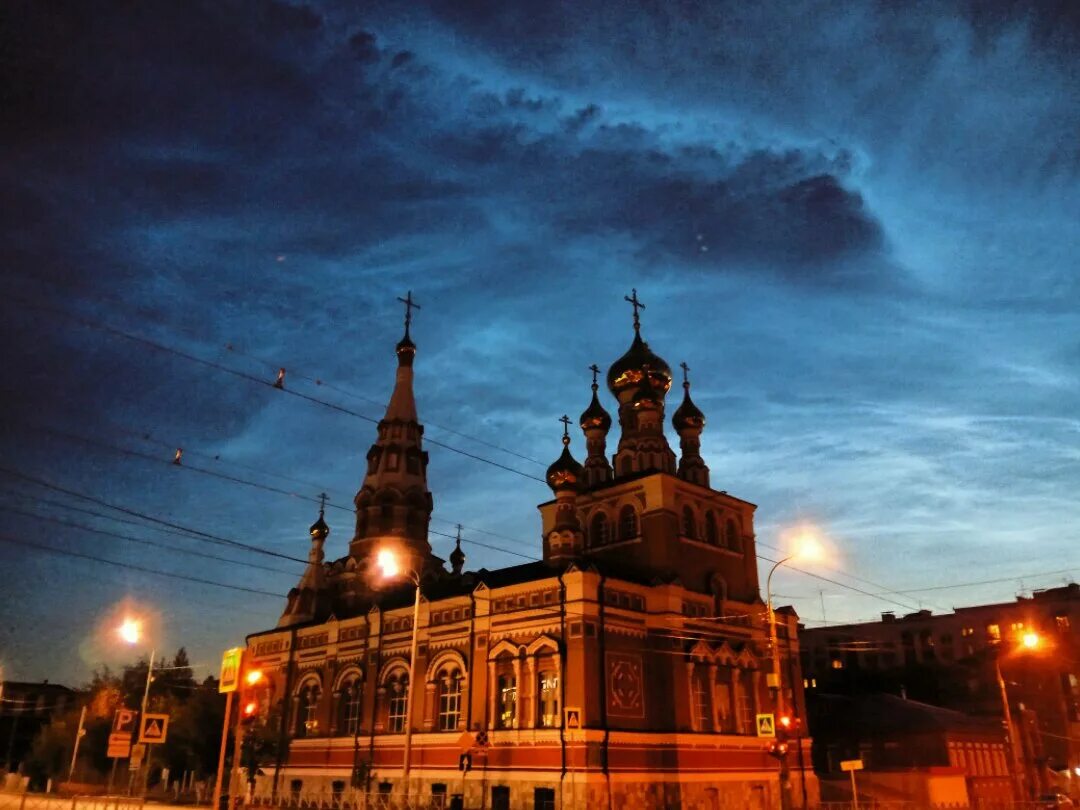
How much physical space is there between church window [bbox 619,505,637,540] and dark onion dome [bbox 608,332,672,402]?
24.0 feet

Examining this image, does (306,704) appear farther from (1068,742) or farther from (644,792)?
(1068,742)

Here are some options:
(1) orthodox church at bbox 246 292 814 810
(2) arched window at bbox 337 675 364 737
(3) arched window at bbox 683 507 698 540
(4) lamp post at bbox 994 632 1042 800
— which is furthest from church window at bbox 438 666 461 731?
(4) lamp post at bbox 994 632 1042 800

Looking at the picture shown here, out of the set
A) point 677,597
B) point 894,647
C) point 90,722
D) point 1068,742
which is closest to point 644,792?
point 677,597

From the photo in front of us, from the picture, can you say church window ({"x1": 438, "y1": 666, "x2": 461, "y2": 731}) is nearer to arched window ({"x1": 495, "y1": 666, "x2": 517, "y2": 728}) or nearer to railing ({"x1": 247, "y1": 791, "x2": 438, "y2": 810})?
arched window ({"x1": 495, "y1": 666, "x2": 517, "y2": 728})

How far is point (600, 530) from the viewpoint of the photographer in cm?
4441

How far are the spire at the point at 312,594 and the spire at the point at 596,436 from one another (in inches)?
688

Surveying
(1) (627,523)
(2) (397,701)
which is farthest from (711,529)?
(2) (397,701)

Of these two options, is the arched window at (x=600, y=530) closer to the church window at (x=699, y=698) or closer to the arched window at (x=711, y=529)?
the arched window at (x=711, y=529)

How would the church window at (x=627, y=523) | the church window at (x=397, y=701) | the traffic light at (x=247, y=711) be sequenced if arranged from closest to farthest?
the traffic light at (x=247, y=711), the church window at (x=627, y=523), the church window at (x=397, y=701)


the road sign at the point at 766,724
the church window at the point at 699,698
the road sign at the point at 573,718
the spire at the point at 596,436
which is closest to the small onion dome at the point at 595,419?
the spire at the point at 596,436

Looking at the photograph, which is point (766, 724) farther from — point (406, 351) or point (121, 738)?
point (406, 351)

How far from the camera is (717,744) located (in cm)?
3775

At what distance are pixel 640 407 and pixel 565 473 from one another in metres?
5.61

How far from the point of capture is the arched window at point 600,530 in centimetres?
4403
